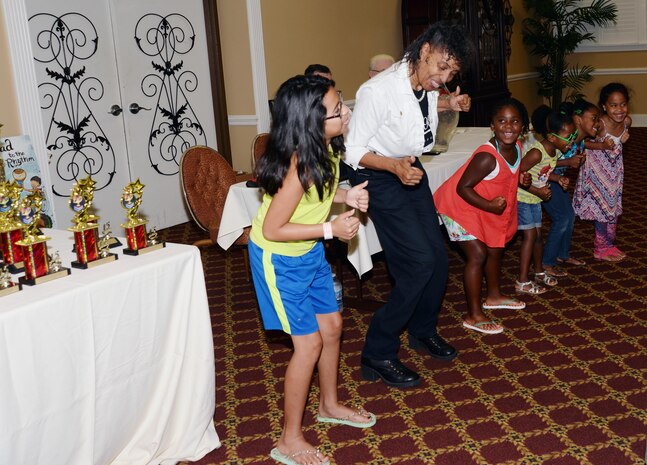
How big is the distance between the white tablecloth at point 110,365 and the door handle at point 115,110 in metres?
3.41

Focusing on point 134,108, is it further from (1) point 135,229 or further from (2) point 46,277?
(2) point 46,277

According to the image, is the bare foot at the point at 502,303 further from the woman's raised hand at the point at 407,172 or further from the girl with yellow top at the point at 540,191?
the woman's raised hand at the point at 407,172

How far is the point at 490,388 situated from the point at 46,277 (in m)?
1.91

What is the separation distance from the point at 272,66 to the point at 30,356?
5318mm

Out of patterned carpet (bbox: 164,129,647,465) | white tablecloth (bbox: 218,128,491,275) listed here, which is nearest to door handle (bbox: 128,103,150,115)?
patterned carpet (bbox: 164,129,647,465)

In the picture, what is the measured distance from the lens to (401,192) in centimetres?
323

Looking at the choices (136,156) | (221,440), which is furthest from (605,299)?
(136,156)

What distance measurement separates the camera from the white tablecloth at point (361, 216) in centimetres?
392

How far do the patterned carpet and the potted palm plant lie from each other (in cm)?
714

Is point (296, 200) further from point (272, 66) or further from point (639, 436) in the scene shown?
point (272, 66)

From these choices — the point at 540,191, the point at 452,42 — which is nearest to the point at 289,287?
the point at 452,42

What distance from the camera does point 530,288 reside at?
4582 millimetres

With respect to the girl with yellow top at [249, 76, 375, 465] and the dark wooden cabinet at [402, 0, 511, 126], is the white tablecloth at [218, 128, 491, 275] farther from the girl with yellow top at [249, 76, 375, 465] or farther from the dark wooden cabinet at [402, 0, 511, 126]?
the dark wooden cabinet at [402, 0, 511, 126]

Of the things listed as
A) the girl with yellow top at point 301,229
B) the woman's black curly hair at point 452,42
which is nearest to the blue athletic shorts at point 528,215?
the woman's black curly hair at point 452,42
